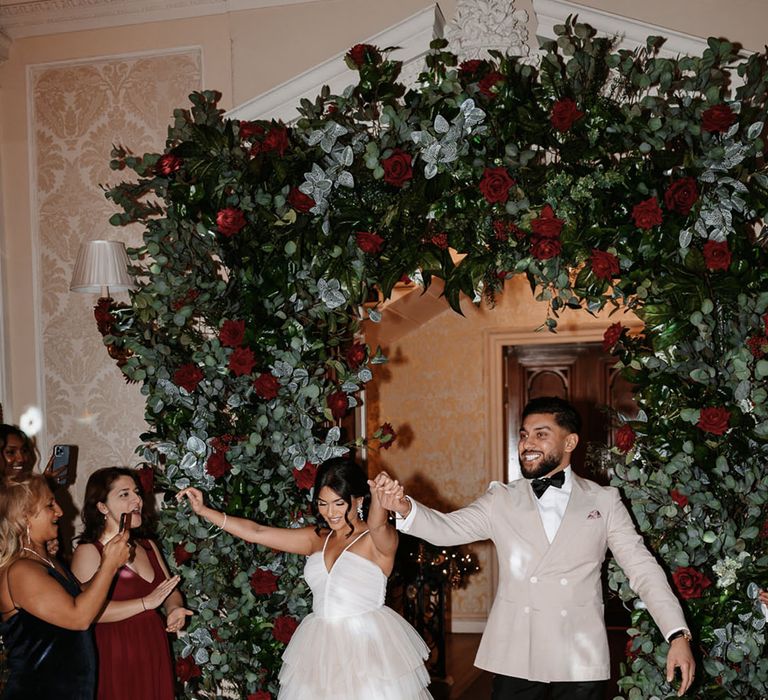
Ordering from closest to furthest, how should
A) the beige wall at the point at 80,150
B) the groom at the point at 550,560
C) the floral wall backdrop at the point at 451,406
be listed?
the groom at the point at 550,560, the beige wall at the point at 80,150, the floral wall backdrop at the point at 451,406

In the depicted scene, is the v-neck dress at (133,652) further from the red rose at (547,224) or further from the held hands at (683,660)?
the red rose at (547,224)

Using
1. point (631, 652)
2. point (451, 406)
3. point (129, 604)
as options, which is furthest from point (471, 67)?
point (451, 406)

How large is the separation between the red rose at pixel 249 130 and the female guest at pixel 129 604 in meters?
1.46

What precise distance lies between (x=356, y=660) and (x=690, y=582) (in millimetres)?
1220

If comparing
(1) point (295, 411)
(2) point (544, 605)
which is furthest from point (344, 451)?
(2) point (544, 605)

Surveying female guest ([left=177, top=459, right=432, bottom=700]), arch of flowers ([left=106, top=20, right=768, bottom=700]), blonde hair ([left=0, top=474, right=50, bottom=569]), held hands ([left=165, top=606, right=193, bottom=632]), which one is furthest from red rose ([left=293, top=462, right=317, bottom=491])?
blonde hair ([left=0, top=474, right=50, bottom=569])

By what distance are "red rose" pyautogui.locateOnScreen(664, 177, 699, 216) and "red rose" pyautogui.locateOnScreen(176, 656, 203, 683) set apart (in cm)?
265

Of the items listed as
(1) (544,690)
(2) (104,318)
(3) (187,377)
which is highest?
(2) (104,318)

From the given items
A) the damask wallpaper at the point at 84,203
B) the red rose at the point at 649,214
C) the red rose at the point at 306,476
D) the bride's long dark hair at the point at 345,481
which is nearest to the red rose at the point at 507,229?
the red rose at the point at 649,214

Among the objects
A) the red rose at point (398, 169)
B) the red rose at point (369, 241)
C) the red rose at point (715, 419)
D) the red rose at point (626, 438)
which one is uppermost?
the red rose at point (398, 169)

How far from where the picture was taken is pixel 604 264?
3.42 meters

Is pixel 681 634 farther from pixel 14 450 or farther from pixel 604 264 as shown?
pixel 14 450

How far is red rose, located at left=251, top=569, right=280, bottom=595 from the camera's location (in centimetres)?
374

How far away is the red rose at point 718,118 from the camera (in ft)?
11.0
